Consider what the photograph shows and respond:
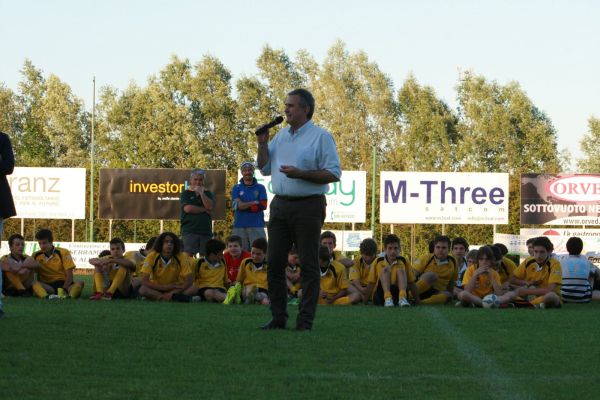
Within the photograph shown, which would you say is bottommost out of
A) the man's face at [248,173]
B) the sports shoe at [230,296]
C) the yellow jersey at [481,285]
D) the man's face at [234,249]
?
the sports shoe at [230,296]

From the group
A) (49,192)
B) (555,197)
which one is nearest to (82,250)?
(49,192)

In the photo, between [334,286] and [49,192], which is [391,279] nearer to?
[334,286]

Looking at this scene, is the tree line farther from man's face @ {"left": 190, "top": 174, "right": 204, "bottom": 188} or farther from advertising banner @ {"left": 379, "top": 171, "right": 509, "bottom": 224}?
man's face @ {"left": 190, "top": 174, "right": 204, "bottom": 188}

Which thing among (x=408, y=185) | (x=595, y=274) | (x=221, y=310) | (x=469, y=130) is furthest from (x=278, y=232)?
(x=469, y=130)

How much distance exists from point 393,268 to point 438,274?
1.11 metres

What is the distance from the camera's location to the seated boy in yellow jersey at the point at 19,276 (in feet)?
46.2

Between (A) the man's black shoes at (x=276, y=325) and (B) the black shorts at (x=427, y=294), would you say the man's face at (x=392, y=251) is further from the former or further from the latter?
(A) the man's black shoes at (x=276, y=325)

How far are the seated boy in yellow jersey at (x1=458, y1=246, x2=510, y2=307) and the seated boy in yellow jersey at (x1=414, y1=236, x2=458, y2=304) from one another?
45cm

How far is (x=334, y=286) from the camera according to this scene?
1365cm

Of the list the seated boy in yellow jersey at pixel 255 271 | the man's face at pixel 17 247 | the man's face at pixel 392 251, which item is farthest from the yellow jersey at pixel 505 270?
the man's face at pixel 17 247

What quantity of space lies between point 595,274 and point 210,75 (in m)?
52.8

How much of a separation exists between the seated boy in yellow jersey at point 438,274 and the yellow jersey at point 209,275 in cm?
251

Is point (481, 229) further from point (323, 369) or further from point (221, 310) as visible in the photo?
point (323, 369)

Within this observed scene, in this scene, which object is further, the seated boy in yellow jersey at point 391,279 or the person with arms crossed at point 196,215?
the person with arms crossed at point 196,215
